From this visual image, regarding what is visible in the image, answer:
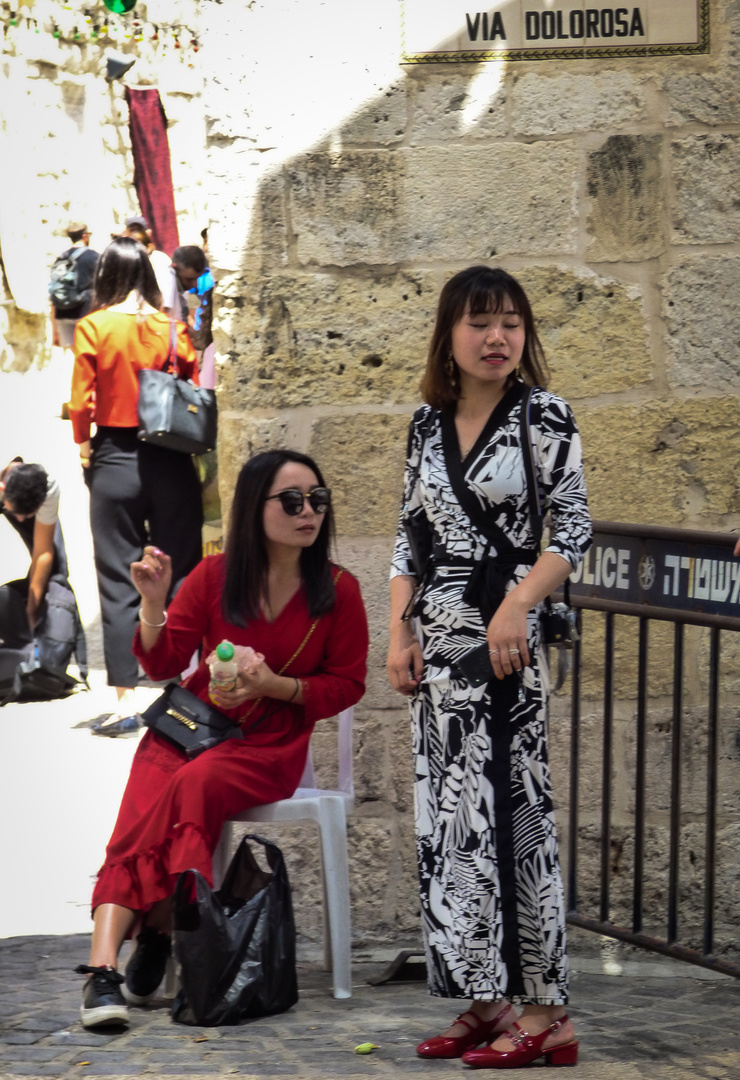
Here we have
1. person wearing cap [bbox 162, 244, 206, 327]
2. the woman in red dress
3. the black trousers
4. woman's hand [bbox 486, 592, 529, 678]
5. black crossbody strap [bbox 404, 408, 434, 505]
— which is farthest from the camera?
person wearing cap [bbox 162, 244, 206, 327]

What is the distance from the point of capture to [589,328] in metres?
3.85

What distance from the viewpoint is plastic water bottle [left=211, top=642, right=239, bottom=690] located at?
3.24 meters

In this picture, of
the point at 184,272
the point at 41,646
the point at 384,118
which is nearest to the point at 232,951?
the point at 384,118

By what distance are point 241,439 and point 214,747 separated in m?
0.94

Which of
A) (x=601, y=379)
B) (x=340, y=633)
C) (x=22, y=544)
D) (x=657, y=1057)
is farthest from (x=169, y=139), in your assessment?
(x=657, y=1057)

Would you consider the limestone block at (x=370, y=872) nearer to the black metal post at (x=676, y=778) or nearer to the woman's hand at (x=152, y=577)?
the black metal post at (x=676, y=778)

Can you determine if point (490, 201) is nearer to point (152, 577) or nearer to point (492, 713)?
point (152, 577)

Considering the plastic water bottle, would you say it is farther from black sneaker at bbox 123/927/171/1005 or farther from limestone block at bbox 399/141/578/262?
limestone block at bbox 399/141/578/262

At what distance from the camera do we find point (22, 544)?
6730 millimetres

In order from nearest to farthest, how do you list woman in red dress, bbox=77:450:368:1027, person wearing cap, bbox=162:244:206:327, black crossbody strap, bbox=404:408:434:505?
black crossbody strap, bbox=404:408:434:505
woman in red dress, bbox=77:450:368:1027
person wearing cap, bbox=162:244:206:327

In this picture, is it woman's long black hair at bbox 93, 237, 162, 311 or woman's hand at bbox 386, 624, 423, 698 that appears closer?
woman's hand at bbox 386, 624, 423, 698

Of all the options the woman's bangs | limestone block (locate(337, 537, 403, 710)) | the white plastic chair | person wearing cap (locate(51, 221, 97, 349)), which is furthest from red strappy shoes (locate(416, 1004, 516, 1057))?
person wearing cap (locate(51, 221, 97, 349))

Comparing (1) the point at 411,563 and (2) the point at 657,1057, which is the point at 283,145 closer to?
(1) the point at 411,563

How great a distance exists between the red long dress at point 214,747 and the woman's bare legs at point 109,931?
0.02 m
